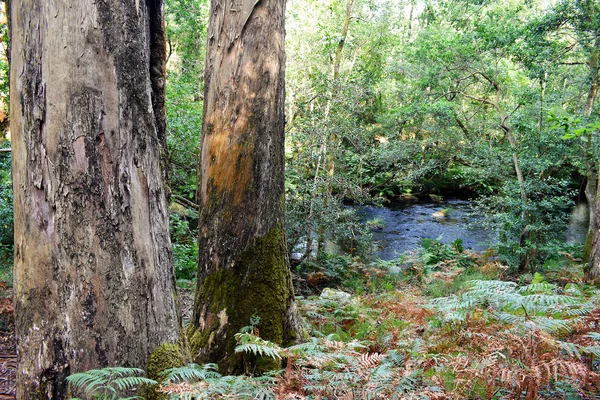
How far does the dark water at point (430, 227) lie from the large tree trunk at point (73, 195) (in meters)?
10.8

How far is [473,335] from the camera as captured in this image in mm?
2600

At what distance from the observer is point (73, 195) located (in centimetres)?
180

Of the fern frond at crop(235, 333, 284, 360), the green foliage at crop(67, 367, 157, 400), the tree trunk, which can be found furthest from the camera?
the tree trunk

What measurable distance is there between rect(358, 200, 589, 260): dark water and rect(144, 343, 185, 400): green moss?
10556mm

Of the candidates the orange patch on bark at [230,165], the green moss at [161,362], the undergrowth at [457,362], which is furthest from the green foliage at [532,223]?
the green moss at [161,362]

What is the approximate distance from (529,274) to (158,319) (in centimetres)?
900

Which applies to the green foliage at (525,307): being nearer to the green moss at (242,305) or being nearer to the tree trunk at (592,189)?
the green moss at (242,305)

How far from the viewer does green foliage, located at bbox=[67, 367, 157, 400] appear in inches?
64.0

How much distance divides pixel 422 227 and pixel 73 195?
1556 centimetres

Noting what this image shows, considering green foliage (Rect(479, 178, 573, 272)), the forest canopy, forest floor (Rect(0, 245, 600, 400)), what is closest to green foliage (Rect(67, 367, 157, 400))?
the forest canopy

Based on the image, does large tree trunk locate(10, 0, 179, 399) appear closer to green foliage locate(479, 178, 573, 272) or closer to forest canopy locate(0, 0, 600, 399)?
forest canopy locate(0, 0, 600, 399)

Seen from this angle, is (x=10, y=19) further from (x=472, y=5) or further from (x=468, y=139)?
(x=468, y=139)

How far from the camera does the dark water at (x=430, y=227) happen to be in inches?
536

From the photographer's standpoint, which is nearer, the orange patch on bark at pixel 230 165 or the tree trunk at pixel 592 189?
the orange patch on bark at pixel 230 165
